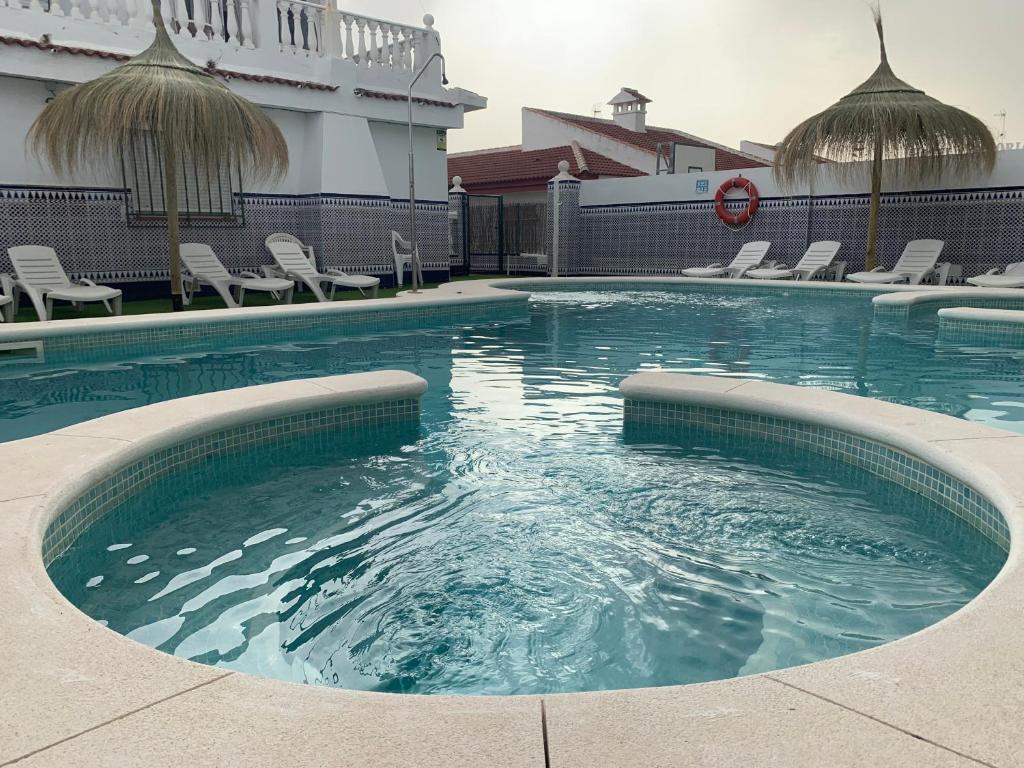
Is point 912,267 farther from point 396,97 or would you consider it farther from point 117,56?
point 117,56

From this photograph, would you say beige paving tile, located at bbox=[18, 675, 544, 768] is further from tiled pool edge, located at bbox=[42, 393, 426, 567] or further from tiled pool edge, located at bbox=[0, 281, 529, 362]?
tiled pool edge, located at bbox=[0, 281, 529, 362]

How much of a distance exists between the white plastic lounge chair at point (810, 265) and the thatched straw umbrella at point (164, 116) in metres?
8.15

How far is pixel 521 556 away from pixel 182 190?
417 inches

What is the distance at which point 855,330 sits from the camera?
863 centimetres

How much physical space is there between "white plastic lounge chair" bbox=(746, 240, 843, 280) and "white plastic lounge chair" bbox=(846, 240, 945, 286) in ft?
2.07

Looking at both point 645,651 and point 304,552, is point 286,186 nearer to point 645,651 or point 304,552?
point 304,552

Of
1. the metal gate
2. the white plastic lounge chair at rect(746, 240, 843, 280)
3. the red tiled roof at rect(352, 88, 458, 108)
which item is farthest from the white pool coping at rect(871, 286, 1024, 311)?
the metal gate

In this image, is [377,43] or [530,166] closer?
[377,43]

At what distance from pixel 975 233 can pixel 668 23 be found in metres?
7.05

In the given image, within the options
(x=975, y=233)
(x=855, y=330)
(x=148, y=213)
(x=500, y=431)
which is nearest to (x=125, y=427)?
(x=500, y=431)

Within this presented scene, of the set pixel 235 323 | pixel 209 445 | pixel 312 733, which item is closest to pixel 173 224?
Answer: pixel 235 323

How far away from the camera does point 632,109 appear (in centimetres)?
2627

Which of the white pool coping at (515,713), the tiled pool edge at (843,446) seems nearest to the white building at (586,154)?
the tiled pool edge at (843,446)

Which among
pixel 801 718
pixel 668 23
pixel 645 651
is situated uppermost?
pixel 668 23
